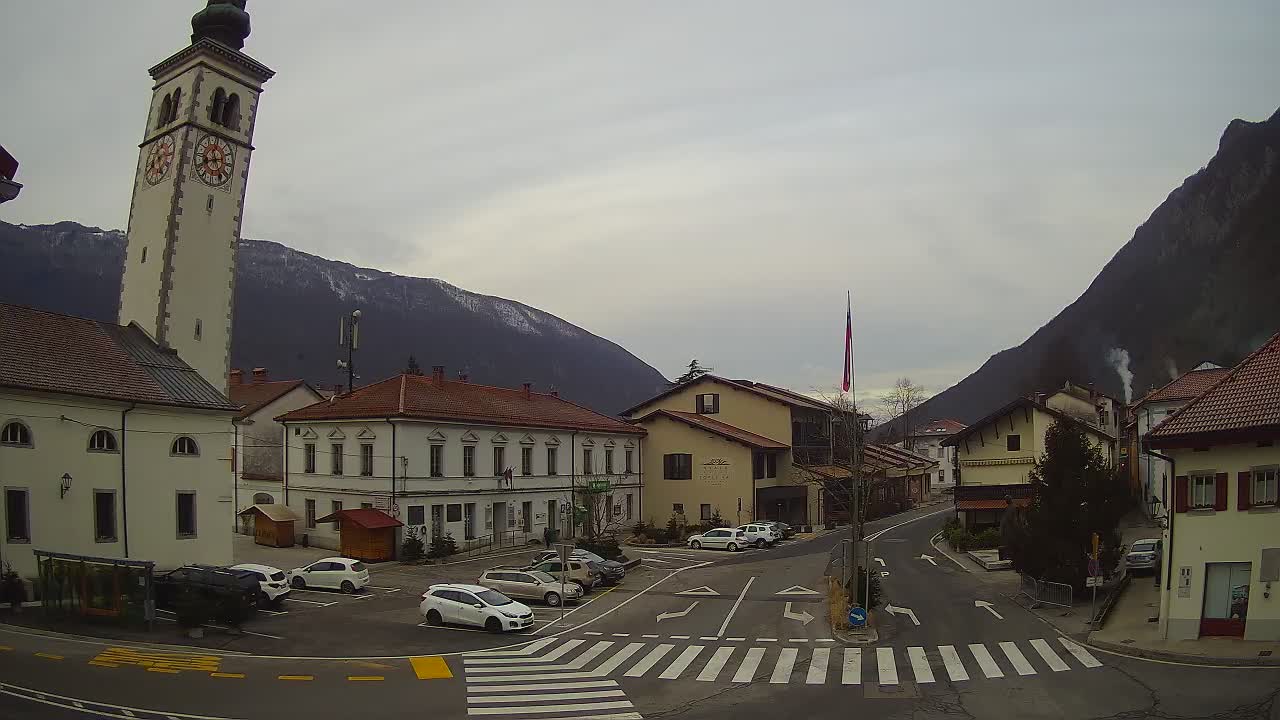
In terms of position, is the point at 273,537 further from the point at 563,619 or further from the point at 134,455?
the point at 563,619

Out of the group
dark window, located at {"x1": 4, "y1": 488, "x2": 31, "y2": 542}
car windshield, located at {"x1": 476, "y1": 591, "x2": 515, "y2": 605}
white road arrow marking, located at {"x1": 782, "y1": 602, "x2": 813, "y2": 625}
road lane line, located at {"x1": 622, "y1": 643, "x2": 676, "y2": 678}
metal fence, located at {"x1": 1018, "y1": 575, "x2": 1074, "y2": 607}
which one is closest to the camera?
road lane line, located at {"x1": 622, "y1": 643, "x2": 676, "y2": 678}

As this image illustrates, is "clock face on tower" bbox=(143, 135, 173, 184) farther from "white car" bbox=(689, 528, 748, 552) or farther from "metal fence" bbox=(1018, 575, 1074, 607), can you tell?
"metal fence" bbox=(1018, 575, 1074, 607)

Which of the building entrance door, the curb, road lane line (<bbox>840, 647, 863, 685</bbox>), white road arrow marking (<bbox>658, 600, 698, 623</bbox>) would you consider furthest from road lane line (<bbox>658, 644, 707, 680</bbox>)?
the building entrance door

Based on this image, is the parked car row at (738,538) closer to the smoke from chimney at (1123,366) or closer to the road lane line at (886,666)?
the road lane line at (886,666)

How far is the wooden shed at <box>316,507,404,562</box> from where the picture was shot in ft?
142

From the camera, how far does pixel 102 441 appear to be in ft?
106

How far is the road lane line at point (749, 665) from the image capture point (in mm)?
21844

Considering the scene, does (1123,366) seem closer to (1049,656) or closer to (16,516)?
(1049,656)

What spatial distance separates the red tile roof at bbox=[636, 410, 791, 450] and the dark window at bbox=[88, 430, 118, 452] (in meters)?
39.0

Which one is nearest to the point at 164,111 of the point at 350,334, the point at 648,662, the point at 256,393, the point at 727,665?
the point at 350,334

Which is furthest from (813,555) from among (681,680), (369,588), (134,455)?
(134,455)

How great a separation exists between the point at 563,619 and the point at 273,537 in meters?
25.2

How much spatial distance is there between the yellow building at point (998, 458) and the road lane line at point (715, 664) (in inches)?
1271

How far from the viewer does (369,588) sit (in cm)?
3625
